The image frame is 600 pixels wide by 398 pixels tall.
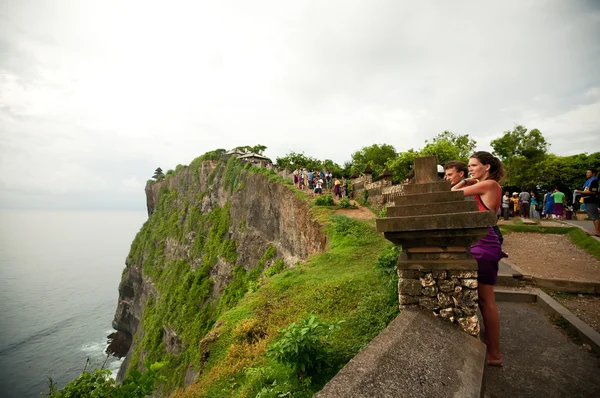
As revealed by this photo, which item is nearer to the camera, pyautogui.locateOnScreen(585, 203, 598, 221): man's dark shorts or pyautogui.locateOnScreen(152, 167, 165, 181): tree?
pyautogui.locateOnScreen(585, 203, 598, 221): man's dark shorts

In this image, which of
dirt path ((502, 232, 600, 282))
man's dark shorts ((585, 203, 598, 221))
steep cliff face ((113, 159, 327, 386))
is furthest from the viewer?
steep cliff face ((113, 159, 327, 386))

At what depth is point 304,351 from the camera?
4.08 m

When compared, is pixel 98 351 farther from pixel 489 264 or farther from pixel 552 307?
pixel 489 264

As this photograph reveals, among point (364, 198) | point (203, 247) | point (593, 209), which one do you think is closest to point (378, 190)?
point (364, 198)

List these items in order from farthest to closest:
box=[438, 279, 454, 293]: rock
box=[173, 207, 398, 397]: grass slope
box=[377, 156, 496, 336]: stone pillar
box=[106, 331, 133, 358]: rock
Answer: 1. box=[106, 331, 133, 358]: rock
2. box=[173, 207, 398, 397]: grass slope
3. box=[438, 279, 454, 293]: rock
4. box=[377, 156, 496, 336]: stone pillar

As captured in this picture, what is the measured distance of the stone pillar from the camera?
3.19 meters

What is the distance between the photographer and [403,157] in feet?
88.9

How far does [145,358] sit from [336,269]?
27701 millimetres

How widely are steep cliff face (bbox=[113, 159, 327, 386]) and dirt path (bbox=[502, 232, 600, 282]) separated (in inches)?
299

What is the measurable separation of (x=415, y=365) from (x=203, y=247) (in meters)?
→ 31.1

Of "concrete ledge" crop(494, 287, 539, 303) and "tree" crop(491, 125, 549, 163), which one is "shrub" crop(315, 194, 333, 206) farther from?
"tree" crop(491, 125, 549, 163)

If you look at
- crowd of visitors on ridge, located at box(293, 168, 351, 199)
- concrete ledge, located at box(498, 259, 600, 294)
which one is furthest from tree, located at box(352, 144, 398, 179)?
concrete ledge, located at box(498, 259, 600, 294)

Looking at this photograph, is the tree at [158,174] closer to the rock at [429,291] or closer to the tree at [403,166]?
the tree at [403,166]

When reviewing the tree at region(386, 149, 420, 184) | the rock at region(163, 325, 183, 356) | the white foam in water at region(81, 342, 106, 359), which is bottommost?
the white foam in water at region(81, 342, 106, 359)
